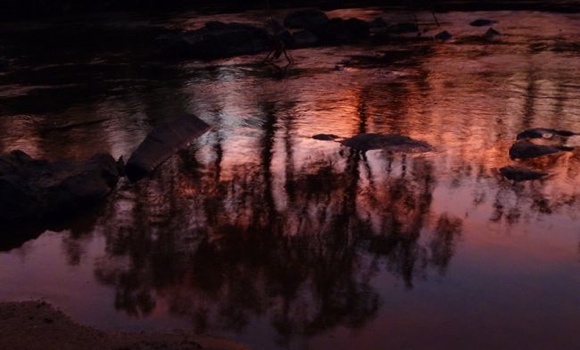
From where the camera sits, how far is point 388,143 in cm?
836

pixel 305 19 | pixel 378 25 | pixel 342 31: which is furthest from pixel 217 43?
pixel 378 25

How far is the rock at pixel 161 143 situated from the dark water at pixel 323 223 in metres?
0.17

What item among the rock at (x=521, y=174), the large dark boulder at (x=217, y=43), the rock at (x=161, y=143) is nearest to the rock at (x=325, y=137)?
the rock at (x=161, y=143)

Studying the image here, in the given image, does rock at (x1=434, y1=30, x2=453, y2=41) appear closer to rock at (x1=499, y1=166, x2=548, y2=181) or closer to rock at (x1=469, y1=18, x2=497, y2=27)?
rock at (x1=469, y1=18, x2=497, y2=27)

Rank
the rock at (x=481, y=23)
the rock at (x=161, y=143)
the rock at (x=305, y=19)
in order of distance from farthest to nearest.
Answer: the rock at (x=305, y=19)
the rock at (x=481, y=23)
the rock at (x=161, y=143)

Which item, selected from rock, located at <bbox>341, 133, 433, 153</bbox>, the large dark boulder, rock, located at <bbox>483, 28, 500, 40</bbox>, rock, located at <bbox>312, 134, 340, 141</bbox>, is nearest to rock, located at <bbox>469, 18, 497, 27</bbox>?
rock, located at <bbox>483, 28, 500, 40</bbox>

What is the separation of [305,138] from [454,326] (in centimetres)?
487

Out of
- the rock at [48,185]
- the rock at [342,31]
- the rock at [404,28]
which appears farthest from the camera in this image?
the rock at [404,28]

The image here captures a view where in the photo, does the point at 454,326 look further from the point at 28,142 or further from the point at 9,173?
the point at 28,142

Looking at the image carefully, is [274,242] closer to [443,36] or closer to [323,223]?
[323,223]

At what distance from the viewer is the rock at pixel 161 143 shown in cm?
776

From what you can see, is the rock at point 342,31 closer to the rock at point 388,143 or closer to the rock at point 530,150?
the rock at point 388,143

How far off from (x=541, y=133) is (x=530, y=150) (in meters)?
0.84

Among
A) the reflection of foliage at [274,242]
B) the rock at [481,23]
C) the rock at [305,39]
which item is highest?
the rock at [481,23]
